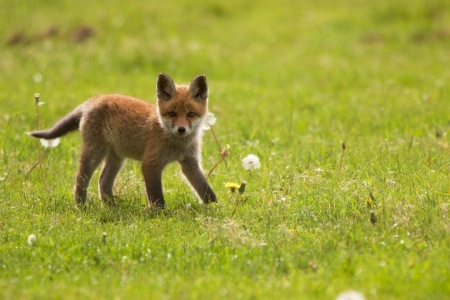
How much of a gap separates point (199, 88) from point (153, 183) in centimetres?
121

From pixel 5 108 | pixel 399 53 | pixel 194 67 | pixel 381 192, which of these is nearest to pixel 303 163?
pixel 381 192

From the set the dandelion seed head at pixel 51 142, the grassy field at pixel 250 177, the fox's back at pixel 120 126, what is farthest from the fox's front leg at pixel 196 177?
the dandelion seed head at pixel 51 142

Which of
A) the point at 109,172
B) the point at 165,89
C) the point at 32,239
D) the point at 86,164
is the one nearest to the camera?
the point at 32,239

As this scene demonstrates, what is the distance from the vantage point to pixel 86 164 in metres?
5.32

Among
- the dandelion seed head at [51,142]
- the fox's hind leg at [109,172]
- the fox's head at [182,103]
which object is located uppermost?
the fox's head at [182,103]

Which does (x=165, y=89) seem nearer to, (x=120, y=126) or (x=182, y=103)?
(x=182, y=103)

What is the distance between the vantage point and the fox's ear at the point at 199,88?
16.9 feet

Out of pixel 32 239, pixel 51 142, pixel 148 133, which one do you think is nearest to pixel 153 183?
pixel 148 133

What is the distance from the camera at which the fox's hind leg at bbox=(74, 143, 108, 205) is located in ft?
17.0

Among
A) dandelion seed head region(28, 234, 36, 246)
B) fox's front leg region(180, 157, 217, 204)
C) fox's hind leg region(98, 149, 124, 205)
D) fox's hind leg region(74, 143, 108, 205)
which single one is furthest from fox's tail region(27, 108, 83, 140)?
dandelion seed head region(28, 234, 36, 246)

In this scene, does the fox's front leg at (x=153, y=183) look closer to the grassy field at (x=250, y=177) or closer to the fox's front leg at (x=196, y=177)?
the grassy field at (x=250, y=177)

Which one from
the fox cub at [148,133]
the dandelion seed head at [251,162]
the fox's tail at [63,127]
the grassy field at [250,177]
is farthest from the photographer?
the fox's tail at [63,127]

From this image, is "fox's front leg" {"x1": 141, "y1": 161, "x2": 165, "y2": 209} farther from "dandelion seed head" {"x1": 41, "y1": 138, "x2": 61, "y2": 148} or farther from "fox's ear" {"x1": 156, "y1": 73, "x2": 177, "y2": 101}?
"dandelion seed head" {"x1": 41, "y1": 138, "x2": 61, "y2": 148}

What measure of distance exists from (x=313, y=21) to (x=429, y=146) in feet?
39.1
